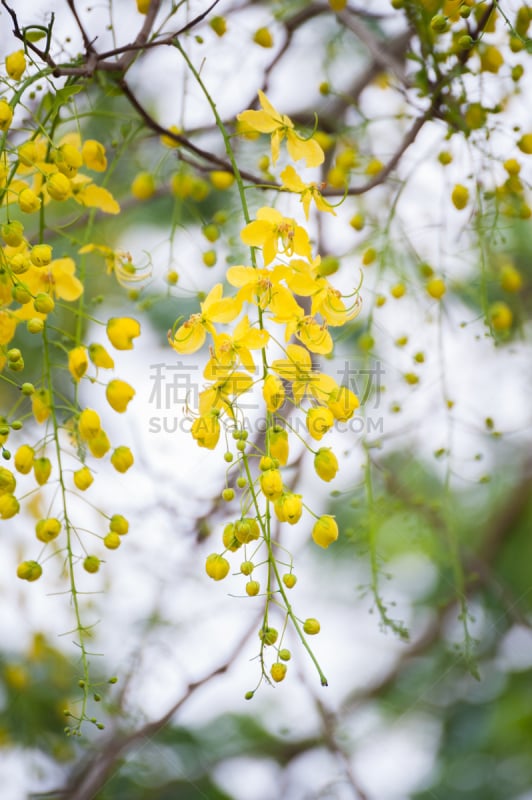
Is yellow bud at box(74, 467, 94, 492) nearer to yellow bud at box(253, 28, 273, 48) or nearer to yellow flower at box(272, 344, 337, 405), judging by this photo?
yellow flower at box(272, 344, 337, 405)

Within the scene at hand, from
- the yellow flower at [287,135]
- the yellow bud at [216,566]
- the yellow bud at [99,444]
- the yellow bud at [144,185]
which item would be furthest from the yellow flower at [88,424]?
the yellow bud at [144,185]

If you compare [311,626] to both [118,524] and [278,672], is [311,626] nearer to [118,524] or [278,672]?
[278,672]

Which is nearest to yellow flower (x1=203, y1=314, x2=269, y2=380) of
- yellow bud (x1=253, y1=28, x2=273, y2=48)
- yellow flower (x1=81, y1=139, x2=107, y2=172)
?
yellow flower (x1=81, y1=139, x2=107, y2=172)

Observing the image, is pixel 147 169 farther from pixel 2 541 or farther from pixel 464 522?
pixel 464 522

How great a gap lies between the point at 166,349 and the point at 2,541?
0.33 metres

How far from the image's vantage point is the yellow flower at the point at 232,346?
0.59 metres

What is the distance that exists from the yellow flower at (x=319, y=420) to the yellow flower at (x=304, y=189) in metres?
0.14

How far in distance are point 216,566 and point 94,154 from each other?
13.8 inches

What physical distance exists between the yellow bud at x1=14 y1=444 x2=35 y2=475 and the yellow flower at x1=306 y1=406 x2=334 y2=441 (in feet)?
0.66

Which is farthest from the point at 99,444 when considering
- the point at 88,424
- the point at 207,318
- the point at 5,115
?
the point at 5,115

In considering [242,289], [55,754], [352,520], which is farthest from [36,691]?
[242,289]

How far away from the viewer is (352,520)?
1.15 meters

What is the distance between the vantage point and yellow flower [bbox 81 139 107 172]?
722 mm

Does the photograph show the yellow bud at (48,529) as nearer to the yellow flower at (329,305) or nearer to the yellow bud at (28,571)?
the yellow bud at (28,571)
